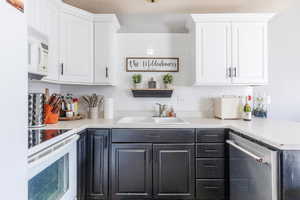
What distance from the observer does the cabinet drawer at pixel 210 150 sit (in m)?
2.01

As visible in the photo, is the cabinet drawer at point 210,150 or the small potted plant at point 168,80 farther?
the small potted plant at point 168,80

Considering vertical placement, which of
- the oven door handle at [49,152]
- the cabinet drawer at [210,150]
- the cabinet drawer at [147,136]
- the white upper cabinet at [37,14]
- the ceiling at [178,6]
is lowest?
the cabinet drawer at [210,150]

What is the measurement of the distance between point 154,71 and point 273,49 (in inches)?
67.8

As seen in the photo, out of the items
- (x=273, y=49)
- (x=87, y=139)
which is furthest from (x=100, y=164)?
(x=273, y=49)

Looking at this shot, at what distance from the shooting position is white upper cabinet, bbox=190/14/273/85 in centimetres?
233

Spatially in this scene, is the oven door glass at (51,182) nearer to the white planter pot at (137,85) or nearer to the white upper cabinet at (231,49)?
the white planter pot at (137,85)

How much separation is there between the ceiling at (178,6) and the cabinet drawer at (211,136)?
1696 mm

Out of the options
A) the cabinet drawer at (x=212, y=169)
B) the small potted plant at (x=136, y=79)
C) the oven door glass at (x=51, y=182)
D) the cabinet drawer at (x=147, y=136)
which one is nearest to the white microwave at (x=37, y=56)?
the oven door glass at (x=51, y=182)

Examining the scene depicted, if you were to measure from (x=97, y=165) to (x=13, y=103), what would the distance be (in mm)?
1498

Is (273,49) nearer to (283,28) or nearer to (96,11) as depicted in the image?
(283,28)

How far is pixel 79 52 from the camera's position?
2279 millimetres

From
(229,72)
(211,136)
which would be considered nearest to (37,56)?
(211,136)

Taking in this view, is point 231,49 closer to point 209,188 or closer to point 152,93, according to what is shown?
point 152,93

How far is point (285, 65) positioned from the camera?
8.91ft
